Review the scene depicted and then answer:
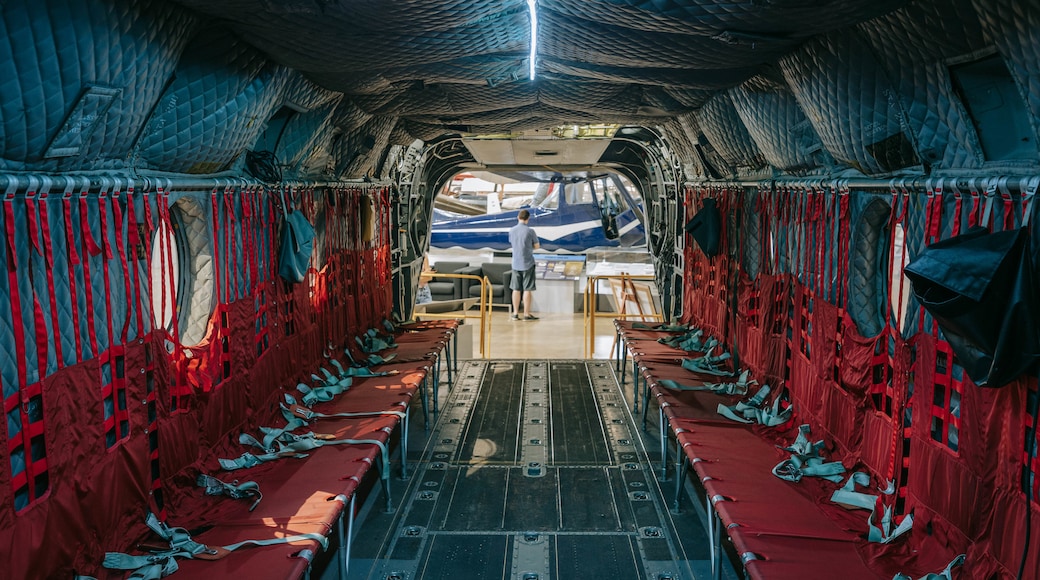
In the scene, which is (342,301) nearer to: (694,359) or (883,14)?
(694,359)

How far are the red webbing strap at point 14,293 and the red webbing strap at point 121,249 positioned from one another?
55cm

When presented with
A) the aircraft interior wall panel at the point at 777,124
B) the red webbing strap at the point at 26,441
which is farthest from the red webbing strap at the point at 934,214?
the red webbing strap at the point at 26,441

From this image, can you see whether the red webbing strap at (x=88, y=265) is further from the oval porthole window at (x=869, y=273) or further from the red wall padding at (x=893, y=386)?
the oval porthole window at (x=869, y=273)

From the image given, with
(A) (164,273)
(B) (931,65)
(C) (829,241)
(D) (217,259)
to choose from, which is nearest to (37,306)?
(A) (164,273)

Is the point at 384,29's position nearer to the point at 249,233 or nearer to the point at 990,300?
the point at 249,233

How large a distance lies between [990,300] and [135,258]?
3102mm

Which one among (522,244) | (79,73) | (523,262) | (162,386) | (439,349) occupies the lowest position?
(439,349)

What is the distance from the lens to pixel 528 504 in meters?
4.86

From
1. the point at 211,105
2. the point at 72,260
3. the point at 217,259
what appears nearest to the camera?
the point at 72,260

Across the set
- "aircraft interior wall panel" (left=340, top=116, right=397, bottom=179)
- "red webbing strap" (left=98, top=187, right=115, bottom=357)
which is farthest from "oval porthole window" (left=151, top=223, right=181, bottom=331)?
"aircraft interior wall panel" (left=340, top=116, right=397, bottom=179)

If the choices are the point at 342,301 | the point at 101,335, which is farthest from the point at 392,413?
the point at 101,335

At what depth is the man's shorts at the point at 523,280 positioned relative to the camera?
1342 cm

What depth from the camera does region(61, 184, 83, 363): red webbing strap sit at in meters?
2.71

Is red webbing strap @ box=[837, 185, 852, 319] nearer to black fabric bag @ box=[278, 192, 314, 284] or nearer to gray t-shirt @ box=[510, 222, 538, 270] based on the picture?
black fabric bag @ box=[278, 192, 314, 284]
